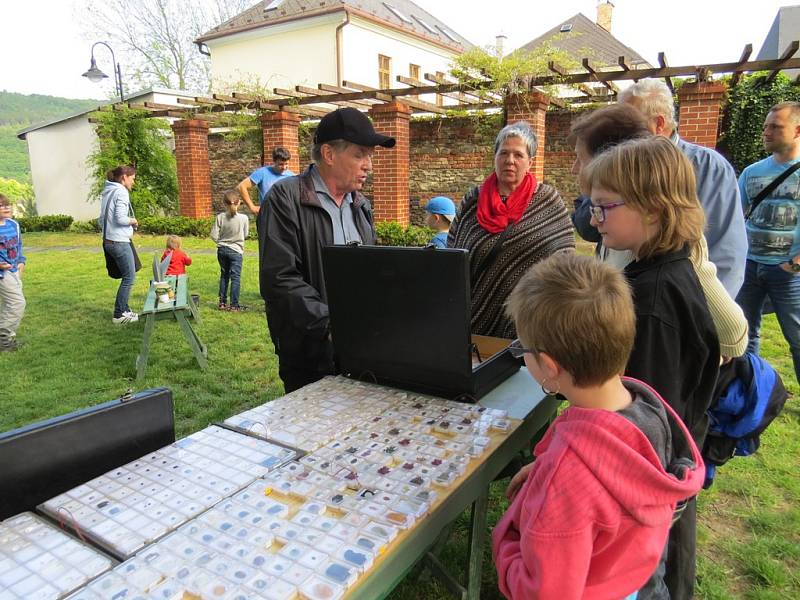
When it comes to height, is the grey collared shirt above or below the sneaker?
above

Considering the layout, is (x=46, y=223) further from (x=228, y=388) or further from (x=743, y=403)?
(x=743, y=403)

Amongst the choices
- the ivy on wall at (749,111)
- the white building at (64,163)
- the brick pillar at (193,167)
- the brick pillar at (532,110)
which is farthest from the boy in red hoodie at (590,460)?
the white building at (64,163)

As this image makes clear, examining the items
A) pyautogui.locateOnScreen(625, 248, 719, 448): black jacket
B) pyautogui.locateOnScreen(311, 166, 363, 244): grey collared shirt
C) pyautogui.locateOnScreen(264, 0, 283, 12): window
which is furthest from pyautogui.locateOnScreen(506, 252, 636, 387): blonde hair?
pyautogui.locateOnScreen(264, 0, 283, 12): window

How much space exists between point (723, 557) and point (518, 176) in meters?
1.99

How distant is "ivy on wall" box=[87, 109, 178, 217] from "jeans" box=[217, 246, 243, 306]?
31.4ft

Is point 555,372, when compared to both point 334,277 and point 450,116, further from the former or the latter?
point 450,116

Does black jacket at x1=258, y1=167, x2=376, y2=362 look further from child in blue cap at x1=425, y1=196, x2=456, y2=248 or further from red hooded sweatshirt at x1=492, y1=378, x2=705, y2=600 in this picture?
child in blue cap at x1=425, y1=196, x2=456, y2=248

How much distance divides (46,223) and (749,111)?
18330 mm

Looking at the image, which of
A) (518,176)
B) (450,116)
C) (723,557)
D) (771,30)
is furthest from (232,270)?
(771,30)

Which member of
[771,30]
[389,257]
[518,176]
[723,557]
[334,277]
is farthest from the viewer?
[771,30]

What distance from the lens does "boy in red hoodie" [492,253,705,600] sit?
94cm

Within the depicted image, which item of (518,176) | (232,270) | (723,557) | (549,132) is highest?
(549,132)

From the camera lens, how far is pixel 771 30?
24.8 m

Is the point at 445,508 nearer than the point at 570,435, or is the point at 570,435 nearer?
the point at 570,435
